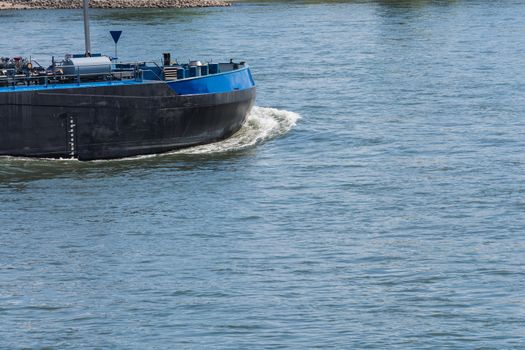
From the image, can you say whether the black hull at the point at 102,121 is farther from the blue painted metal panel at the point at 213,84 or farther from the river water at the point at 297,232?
the river water at the point at 297,232

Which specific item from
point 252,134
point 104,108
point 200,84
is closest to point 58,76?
point 104,108

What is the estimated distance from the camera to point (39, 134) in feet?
156

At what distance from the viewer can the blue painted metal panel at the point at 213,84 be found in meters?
49.7

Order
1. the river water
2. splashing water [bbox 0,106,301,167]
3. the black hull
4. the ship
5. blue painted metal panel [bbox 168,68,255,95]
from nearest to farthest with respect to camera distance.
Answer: the river water
the black hull
the ship
splashing water [bbox 0,106,301,167]
blue painted metal panel [bbox 168,68,255,95]

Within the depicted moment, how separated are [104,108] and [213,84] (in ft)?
16.7

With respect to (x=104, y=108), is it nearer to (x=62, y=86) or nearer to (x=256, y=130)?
(x=62, y=86)

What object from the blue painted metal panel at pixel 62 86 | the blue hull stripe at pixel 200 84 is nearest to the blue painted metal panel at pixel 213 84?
the blue hull stripe at pixel 200 84

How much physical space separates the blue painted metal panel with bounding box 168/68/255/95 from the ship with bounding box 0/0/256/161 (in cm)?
4

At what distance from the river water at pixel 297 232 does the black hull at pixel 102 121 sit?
70cm

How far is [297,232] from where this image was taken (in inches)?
1524

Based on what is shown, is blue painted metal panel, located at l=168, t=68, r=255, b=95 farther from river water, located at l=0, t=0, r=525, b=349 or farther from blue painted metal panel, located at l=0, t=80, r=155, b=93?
river water, located at l=0, t=0, r=525, b=349

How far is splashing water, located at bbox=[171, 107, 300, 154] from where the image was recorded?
168ft

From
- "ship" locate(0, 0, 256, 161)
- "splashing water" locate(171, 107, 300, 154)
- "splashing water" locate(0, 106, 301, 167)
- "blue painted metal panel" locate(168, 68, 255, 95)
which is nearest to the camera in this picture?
"ship" locate(0, 0, 256, 161)

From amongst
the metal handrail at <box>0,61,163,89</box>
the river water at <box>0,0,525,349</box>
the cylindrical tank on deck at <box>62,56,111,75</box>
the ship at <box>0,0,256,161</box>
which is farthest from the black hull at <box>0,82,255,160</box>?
the cylindrical tank on deck at <box>62,56,111,75</box>
